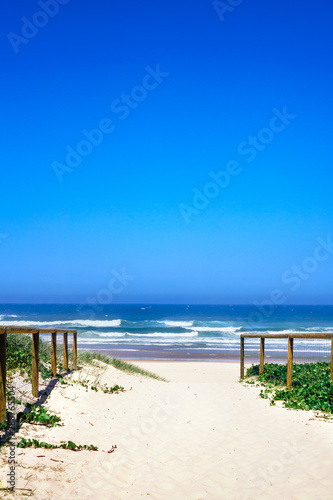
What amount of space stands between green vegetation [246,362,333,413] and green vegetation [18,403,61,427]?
498 cm

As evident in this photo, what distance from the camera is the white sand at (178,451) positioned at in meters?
4.92

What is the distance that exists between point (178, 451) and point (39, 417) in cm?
220

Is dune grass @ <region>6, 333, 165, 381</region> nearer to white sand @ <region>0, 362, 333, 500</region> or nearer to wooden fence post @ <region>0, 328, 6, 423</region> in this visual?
white sand @ <region>0, 362, 333, 500</region>

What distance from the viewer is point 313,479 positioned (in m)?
5.36

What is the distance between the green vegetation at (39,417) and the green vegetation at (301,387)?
16.3ft

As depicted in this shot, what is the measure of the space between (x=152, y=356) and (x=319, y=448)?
2194 centimetres

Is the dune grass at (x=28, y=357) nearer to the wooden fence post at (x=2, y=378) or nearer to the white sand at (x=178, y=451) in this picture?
the white sand at (x=178, y=451)

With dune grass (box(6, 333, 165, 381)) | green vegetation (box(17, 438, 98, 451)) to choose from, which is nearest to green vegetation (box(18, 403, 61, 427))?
green vegetation (box(17, 438, 98, 451))

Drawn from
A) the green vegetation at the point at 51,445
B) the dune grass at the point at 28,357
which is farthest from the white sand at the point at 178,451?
the dune grass at the point at 28,357

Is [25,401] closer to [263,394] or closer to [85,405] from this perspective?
[85,405]

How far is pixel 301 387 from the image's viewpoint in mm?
10078

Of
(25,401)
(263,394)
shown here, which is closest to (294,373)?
(263,394)

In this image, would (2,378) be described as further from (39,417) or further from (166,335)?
(166,335)

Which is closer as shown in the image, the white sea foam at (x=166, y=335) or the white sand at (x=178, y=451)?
the white sand at (x=178, y=451)
